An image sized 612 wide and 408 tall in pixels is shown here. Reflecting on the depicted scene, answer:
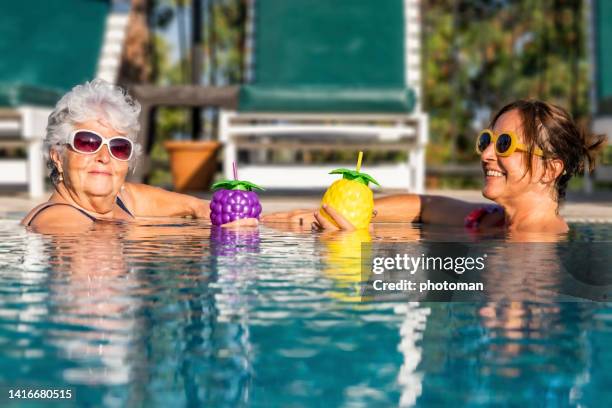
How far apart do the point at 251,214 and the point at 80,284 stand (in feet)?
6.01

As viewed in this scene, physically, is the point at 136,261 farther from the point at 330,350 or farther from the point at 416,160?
the point at 416,160

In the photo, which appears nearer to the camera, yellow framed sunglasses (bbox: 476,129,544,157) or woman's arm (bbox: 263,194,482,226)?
yellow framed sunglasses (bbox: 476,129,544,157)

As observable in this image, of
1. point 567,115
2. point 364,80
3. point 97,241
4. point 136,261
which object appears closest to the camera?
point 136,261

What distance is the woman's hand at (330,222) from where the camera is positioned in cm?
430

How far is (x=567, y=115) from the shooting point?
13.9ft

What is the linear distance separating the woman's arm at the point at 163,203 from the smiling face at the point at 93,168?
0.81 metres

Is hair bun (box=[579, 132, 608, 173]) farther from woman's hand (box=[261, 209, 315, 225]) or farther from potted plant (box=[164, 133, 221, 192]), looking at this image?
potted plant (box=[164, 133, 221, 192])

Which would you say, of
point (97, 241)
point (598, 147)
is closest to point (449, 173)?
point (598, 147)

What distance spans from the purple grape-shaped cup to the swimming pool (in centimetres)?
129

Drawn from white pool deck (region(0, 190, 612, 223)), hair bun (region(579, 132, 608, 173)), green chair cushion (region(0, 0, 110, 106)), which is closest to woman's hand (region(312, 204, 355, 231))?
hair bun (region(579, 132, 608, 173))

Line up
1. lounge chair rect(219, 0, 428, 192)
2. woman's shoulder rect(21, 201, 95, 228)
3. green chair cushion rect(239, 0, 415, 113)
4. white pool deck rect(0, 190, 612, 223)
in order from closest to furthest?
woman's shoulder rect(21, 201, 95, 228)
white pool deck rect(0, 190, 612, 223)
lounge chair rect(219, 0, 428, 192)
green chair cushion rect(239, 0, 415, 113)

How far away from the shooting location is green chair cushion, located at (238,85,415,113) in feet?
26.1

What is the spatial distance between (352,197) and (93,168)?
112 cm

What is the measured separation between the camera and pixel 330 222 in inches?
A: 173
